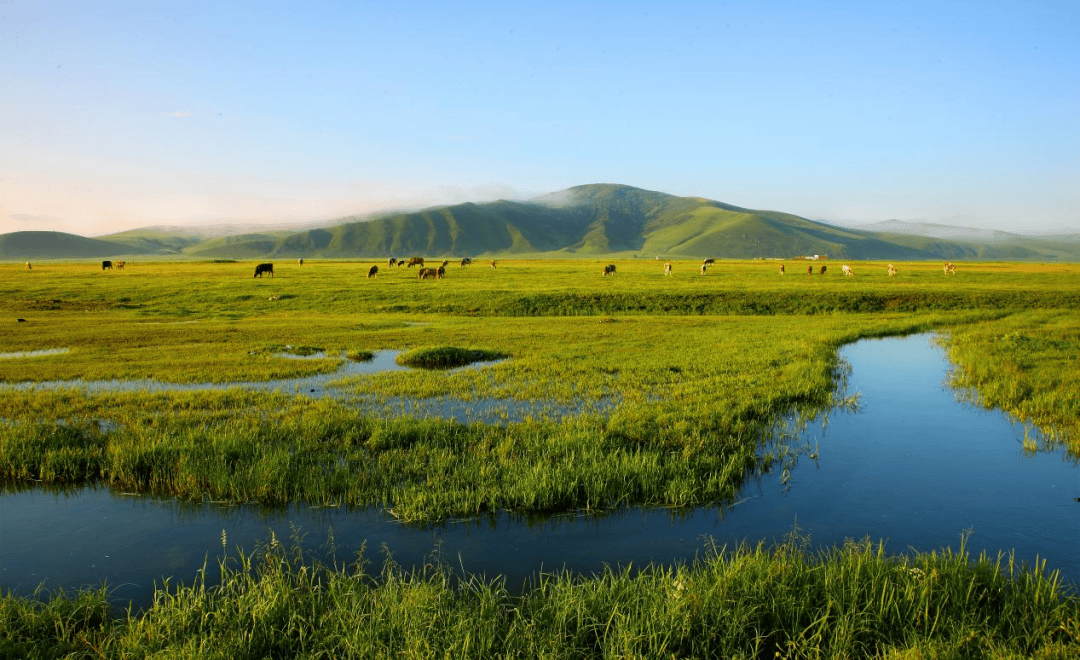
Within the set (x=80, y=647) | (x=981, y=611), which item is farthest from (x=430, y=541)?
(x=981, y=611)

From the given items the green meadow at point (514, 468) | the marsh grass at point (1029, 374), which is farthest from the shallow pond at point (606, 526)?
the marsh grass at point (1029, 374)

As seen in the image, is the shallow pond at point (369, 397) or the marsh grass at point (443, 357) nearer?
the shallow pond at point (369, 397)

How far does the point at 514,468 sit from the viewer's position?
11.3 meters

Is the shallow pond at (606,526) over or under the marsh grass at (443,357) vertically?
under

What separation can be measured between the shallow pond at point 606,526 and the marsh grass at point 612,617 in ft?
3.05

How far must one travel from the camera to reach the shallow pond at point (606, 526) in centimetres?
846

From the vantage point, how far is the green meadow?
6.40 metres

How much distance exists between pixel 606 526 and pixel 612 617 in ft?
10.7

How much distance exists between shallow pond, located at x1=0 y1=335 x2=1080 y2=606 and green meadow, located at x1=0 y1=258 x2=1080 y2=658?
497mm

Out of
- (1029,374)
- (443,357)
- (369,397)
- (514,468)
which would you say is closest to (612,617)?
(514,468)

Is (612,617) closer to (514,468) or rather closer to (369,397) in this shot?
(514,468)

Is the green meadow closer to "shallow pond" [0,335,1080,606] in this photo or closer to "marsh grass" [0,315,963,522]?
"marsh grass" [0,315,963,522]

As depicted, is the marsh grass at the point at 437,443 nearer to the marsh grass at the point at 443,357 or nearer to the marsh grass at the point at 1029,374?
the marsh grass at the point at 443,357

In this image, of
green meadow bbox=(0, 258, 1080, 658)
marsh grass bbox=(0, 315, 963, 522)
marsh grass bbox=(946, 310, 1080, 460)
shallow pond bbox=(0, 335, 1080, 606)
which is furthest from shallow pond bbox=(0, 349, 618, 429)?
marsh grass bbox=(946, 310, 1080, 460)
